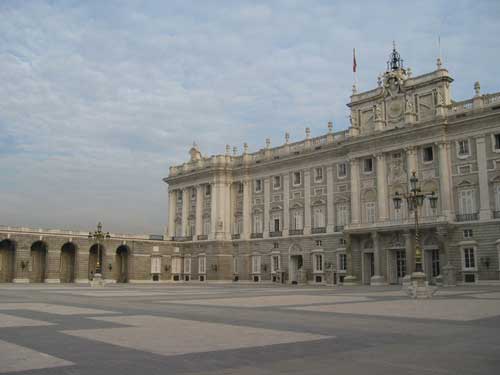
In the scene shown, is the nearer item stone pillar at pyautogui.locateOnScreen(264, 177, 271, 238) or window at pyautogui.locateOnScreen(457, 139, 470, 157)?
window at pyautogui.locateOnScreen(457, 139, 470, 157)

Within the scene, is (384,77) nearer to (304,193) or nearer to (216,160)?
(304,193)

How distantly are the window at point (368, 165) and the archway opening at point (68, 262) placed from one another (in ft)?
117

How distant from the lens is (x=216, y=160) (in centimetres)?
6962

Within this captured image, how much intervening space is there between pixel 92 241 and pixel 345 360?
60065mm

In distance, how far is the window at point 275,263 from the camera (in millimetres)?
61969

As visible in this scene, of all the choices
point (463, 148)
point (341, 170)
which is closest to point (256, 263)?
point (341, 170)

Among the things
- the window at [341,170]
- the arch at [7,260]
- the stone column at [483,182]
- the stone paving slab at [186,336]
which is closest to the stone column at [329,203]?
the window at [341,170]

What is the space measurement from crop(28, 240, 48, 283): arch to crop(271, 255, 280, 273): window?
25856mm

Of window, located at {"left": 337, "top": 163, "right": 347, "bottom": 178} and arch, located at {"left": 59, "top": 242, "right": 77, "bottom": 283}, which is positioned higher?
window, located at {"left": 337, "top": 163, "right": 347, "bottom": 178}

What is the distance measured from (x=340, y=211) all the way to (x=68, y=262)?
33.7m

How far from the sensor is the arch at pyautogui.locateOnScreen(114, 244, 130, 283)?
70.1 meters

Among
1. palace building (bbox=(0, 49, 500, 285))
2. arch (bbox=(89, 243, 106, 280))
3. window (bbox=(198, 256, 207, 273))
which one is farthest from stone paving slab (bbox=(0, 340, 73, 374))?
window (bbox=(198, 256, 207, 273))

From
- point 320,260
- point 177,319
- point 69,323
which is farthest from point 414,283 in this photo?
point 320,260

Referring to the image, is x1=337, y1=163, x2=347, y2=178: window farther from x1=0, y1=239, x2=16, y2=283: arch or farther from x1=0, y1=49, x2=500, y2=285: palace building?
x1=0, y1=239, x2=16, y2=283: arch
